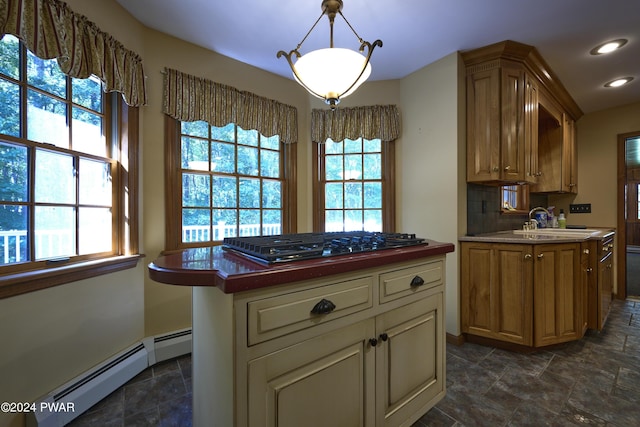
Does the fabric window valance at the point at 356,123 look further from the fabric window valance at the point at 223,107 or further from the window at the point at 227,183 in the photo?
the window at the point at 227,183

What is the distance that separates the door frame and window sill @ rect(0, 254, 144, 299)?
5445mm

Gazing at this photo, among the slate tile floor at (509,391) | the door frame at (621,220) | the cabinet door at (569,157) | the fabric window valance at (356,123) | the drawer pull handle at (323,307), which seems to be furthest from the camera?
the door frame at (621,220)

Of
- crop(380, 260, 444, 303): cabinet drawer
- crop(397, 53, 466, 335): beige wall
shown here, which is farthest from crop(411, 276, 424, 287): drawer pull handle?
crop(397, 53, 466, 335): beige wall

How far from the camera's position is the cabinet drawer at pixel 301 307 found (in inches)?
34.5

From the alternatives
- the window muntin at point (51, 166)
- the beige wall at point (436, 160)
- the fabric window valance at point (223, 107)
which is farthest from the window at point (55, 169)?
the beige wall at point (436, 160)

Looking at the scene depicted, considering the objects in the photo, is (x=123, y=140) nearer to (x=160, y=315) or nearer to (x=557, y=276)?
(x=160, y=315)

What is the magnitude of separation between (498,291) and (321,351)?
1978mm

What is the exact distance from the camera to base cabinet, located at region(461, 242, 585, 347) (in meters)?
2.26

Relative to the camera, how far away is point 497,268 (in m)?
2.38

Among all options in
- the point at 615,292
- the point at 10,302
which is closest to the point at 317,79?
the point at 10,302

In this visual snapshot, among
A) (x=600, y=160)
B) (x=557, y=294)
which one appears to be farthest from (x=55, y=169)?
(x=600, y=160)

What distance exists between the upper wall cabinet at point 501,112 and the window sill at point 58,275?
284 cm

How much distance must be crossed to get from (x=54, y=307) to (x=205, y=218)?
1166 millimetres

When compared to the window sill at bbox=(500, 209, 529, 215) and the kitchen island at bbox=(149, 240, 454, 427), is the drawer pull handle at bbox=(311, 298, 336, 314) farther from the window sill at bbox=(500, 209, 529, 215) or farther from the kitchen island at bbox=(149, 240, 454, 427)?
the window sill at bbox=(500, 209, 529, 215)
